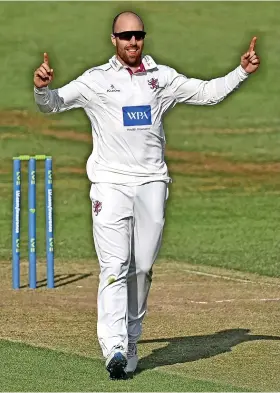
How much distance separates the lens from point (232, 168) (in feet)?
88.0

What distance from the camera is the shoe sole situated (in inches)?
435

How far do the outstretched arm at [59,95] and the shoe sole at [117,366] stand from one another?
1915 mm

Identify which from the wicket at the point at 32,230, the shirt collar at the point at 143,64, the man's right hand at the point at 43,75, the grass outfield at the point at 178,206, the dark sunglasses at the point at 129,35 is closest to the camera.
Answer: the man's right hand at the point at 43,75

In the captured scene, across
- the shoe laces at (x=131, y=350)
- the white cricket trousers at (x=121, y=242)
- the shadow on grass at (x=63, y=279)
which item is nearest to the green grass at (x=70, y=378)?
the shoe laces at (x=131, y=350)

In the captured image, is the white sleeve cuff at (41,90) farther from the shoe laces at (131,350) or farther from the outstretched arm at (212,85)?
the shoe laces at (131,350)

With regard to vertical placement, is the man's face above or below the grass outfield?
above

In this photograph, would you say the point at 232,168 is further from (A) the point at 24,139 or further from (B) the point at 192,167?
(A) the point at 24,139

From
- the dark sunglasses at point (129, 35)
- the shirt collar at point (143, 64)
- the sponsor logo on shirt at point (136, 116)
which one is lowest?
the sponsor logo on shirt at point (136, 116)

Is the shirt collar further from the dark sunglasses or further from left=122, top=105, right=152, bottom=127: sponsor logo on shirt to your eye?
left=122, top=105, right=152, bottom=127: sponsor logo on shirt

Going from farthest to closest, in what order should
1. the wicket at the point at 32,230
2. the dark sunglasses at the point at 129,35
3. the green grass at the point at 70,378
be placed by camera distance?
the wicket at the point at 32,230
the dark sunglasses at the point at 129,35
the green grass at the point at 70,378

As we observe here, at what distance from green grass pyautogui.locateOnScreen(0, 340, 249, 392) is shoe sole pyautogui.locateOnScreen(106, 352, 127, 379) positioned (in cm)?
7

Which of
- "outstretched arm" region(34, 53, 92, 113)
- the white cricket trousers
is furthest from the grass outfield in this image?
"outstretched arm" region(34, 53, 92, 113)

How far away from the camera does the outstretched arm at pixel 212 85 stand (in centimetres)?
1153

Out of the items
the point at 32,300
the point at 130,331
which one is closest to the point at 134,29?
the point at 130,331
